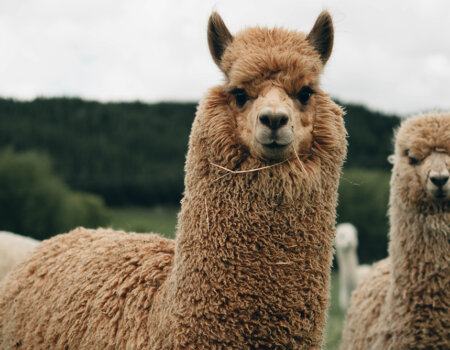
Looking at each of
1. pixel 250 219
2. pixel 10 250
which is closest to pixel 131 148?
pixel 10 250

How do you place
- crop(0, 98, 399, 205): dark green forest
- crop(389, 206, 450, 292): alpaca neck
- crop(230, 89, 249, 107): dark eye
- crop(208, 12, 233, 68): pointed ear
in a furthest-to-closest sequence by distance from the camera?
crop(0, 98, 399, 205): dark green forest < crop(389, 206, 450, 292): alpaca neck < crop(208, 12, 233, 68): pointed ear < crop(230, 89, 249, 107): dark eye

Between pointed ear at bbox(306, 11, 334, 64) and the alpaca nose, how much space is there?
685 millimetres

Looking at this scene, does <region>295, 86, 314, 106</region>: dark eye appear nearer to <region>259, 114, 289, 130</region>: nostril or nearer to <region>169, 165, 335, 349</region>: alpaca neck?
<region>259, 114, 289, 130</region>: nostril

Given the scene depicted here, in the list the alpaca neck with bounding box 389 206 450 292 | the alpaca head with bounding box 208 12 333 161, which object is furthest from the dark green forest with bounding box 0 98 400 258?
the alpaca head with bounding box 208 12 333 161

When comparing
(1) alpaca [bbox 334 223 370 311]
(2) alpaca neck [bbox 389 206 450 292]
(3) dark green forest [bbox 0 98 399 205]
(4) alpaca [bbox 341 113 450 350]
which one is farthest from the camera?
(3) dark green forest [bbox 0 98 399 205]

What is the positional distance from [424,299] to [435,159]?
119 centimetres

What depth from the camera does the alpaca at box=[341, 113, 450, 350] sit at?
383 centimetres

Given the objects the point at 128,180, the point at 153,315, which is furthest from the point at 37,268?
the point at 128,180

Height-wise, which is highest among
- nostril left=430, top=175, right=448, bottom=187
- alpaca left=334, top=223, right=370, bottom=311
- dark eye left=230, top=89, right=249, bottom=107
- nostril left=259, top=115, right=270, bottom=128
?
dark eye left=230, top=89, right=249, bottom=107

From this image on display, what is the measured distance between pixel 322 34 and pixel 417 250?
2.19 meters

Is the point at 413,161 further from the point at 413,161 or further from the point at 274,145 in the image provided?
the point at 274,145

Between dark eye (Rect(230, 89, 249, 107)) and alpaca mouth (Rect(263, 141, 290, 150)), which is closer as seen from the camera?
alpaca mouth (Rect(263, 141, 290, 150))

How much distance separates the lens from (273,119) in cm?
239

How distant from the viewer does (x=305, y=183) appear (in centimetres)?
258
